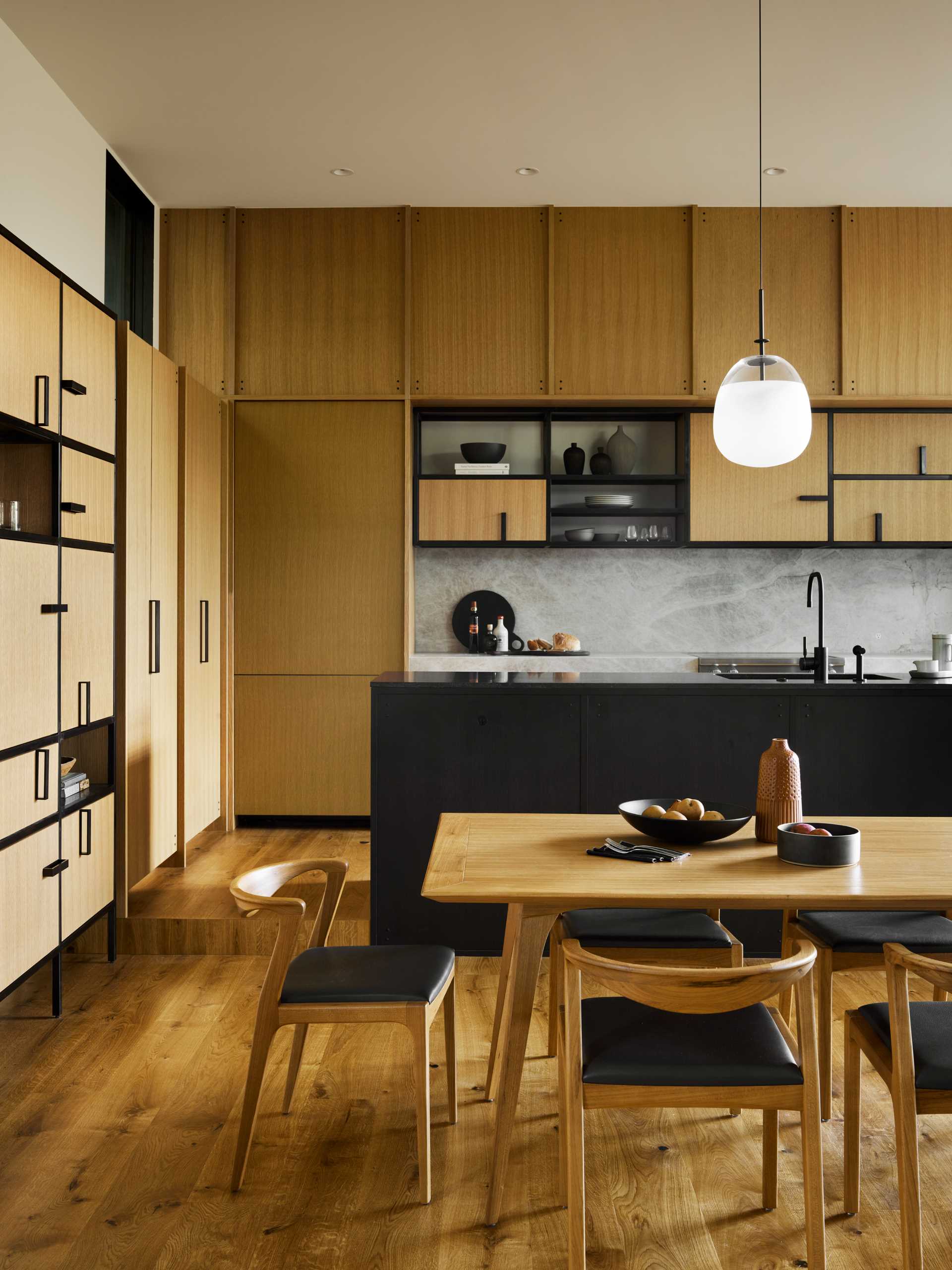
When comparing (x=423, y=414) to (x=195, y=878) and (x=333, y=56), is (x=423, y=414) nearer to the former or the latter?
(x=333, y=56)

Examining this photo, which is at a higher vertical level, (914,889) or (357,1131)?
(914,889)

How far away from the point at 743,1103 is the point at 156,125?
4297mm

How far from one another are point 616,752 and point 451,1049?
1.26m

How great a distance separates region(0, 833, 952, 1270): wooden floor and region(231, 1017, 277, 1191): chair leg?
52 mm

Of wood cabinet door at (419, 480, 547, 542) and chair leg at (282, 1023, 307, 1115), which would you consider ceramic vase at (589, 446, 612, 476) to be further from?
chair leg at (282, 1023, 307, 1115)

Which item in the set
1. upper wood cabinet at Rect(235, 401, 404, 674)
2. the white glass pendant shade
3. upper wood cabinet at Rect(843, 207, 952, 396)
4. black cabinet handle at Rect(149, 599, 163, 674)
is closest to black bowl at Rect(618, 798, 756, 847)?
the white glass pendant shade

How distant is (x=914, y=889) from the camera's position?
6.00 feet

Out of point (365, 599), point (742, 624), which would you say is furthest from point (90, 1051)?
point (742, 624)

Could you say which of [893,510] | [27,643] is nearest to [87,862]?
[27,643]

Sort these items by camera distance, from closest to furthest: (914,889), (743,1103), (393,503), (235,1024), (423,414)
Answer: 1. (743,1103)
2. (914,889)
3. (235,1024)
4. (393,503)
5. (423,414)

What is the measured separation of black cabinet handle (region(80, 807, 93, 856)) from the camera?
313 cm

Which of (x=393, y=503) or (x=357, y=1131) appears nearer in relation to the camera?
(x=357, y=1131)

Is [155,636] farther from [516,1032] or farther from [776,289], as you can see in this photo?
[776,289]

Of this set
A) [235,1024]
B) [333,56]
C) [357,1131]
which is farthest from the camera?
[333,56]
